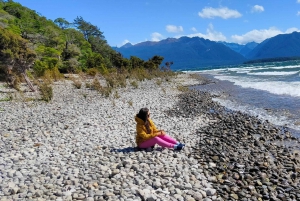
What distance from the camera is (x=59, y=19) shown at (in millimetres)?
61594

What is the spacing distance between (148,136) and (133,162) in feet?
3.05

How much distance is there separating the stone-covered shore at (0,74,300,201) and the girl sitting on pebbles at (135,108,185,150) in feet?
0.78

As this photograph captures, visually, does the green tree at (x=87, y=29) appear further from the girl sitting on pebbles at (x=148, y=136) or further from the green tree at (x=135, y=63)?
the girl sitting on pebbles at (x=148, y=136)

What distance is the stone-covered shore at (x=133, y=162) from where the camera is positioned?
15.2ft

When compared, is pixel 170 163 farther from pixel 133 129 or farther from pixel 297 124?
pixel 297 124

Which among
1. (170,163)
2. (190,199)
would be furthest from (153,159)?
(190,199)

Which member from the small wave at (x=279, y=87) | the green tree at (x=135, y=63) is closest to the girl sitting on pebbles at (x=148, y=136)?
the small wave at (x=279, y=87)

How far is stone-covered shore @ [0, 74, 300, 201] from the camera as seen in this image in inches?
183

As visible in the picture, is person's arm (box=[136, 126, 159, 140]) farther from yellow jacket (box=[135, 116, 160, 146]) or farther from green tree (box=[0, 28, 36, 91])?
green tree (box=[0, 28, 36, 91])

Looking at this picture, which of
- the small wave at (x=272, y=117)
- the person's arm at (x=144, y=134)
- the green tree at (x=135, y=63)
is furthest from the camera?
the green tree at (x=135, y=63)

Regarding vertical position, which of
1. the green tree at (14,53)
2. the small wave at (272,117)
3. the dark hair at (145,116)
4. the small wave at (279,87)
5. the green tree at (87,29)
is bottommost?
the small wave at (272,117)

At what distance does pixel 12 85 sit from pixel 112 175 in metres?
14.3

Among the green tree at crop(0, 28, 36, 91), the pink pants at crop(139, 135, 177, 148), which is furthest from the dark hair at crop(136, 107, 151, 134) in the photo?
the green tree at crop(0, 28, 36, 91)

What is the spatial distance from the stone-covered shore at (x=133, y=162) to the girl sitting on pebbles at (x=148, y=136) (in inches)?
9.4
